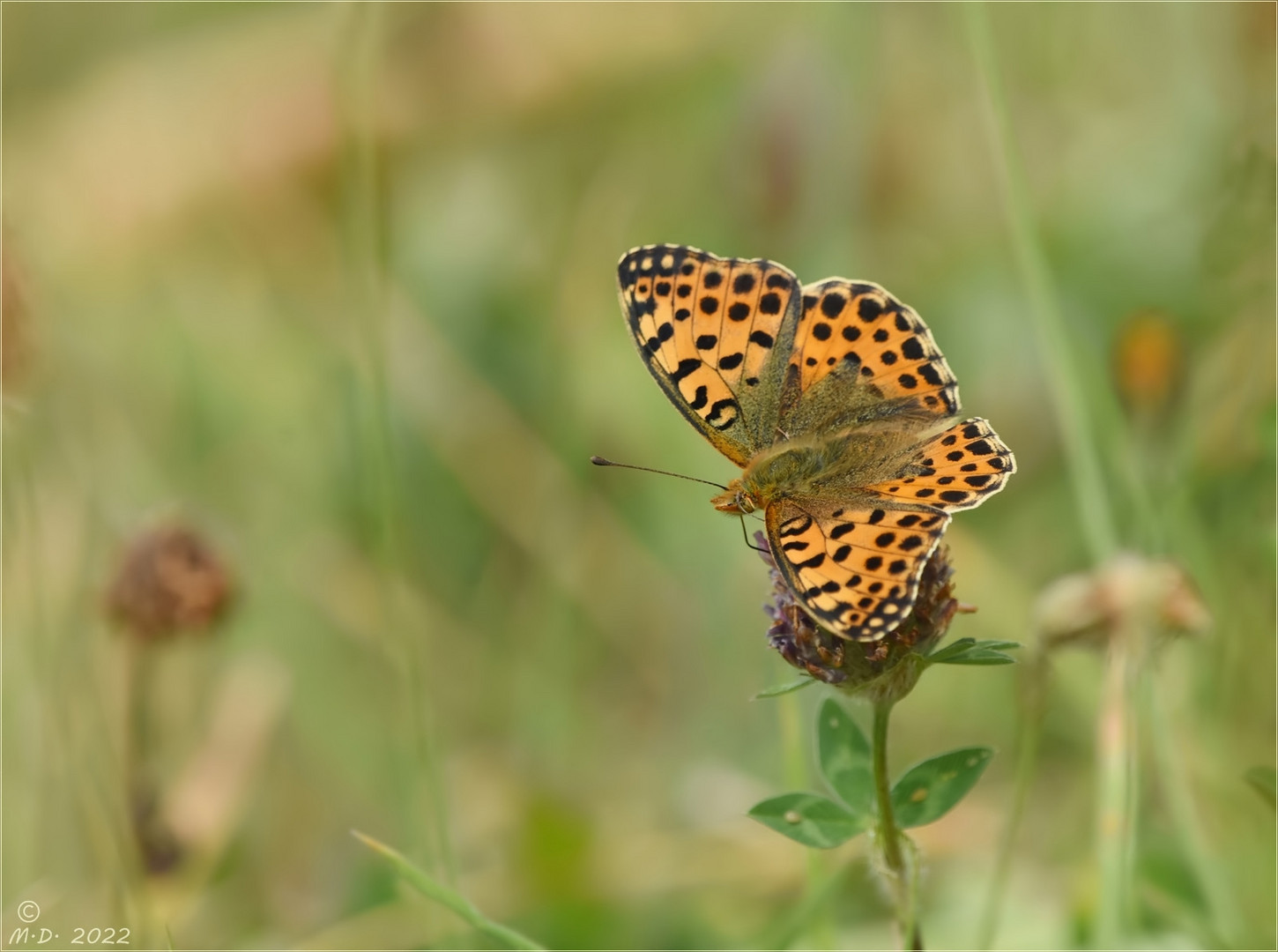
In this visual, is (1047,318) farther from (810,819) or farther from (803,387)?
(810,819)

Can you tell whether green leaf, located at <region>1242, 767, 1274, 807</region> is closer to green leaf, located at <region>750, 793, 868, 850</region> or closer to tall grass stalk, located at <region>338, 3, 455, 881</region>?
green leaf, located at <region>750, 793, 868, 850</region>

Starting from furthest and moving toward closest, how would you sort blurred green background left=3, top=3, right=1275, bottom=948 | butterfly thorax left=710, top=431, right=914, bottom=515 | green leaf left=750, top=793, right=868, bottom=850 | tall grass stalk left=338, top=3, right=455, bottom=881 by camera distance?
blurred green background left=3, top=3, right=1275, bottom=948 < tall grass stalk left=338, top=3, right=455, bottom=881 < butterfly thorax left=710, top=431, right=914, bottom=515 < green leaf left=750, top=793, right=868, bottom=850

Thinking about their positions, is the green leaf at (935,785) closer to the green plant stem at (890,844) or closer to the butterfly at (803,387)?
the green plant stem at (890,844)

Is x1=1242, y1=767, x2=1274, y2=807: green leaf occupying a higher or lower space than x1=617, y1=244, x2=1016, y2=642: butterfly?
lower

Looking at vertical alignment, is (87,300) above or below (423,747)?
above

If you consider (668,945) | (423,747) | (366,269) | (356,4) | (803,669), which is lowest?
(668,945)

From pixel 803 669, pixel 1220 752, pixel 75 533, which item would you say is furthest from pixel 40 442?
pixel 1220 752

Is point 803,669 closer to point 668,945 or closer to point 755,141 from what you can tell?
point 668,945

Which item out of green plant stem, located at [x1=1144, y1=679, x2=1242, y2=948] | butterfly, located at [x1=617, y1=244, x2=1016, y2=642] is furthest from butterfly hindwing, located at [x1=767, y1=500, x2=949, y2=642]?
green plant stem, located at [x1=1144, y1=679, x2=1242, y2=948]
